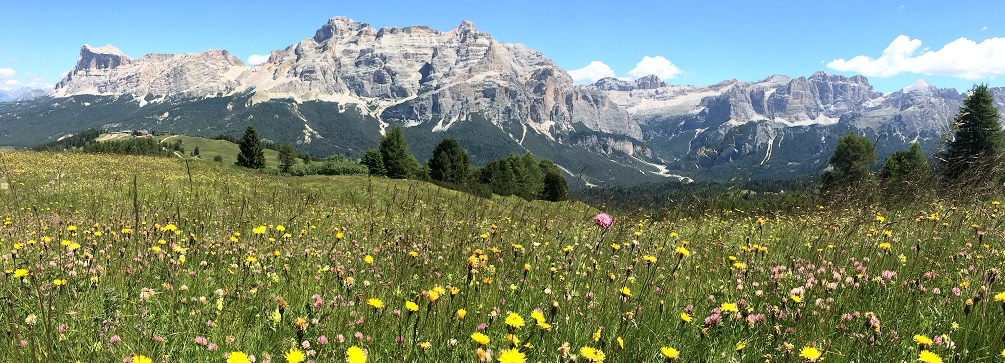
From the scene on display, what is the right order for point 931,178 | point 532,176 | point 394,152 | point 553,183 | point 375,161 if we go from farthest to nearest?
point 532,176
point 553,183
point 394,152
point 375,161
point 931,178

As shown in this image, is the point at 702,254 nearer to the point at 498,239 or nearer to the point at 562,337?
the point at 498,239

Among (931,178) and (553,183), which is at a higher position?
(931,178)

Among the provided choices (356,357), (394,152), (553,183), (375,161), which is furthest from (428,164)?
(356,357)

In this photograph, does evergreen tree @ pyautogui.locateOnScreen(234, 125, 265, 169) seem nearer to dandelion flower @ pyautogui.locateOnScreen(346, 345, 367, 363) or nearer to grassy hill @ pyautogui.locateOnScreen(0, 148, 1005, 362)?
grassy hill @ pyautogui.locateOnScreen(0, 148, 1005, 362)

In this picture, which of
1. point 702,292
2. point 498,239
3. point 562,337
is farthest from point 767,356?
point 498,239

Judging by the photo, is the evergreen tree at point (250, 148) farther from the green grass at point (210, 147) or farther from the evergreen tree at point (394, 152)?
the green grass at point (210, 147)

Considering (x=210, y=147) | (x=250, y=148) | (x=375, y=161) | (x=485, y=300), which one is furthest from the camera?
(x=210, y=147)

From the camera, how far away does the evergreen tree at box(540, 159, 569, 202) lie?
60125mm

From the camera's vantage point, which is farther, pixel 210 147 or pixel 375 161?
pixel 210 147

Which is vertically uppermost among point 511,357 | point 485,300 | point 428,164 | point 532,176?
point 511,357

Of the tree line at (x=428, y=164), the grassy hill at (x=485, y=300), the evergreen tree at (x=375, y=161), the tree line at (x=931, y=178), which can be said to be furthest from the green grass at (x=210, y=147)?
the tree line at (x=931, y=178)

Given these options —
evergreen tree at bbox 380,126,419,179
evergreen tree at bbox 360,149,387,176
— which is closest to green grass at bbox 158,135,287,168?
evergreen tree at bbox 360,149,387,176

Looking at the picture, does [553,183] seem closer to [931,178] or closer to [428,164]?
[428,164]

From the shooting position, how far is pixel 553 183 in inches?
2594
